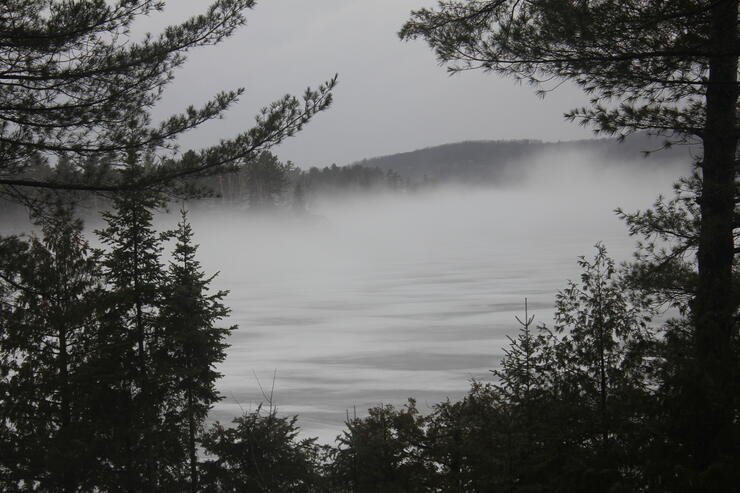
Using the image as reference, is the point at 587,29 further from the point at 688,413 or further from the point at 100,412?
the point at 100,412

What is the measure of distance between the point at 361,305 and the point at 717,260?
38.5 m

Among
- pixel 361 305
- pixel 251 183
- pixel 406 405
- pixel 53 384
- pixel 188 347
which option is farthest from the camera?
pixel 251 183

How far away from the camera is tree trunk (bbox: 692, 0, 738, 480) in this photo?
561 centimetres

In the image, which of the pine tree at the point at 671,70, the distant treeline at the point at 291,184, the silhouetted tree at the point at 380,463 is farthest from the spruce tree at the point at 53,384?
the distant treeline at the point at 291,184

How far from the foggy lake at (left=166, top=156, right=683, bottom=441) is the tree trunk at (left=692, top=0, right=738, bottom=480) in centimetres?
365

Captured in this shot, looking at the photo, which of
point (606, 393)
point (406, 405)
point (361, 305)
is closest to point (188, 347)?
point (406, 405)

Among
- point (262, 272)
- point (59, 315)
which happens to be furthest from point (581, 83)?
point (262, 272)

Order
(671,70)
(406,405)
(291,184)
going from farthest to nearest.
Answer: (291,184) < (406,405) < (671,70)

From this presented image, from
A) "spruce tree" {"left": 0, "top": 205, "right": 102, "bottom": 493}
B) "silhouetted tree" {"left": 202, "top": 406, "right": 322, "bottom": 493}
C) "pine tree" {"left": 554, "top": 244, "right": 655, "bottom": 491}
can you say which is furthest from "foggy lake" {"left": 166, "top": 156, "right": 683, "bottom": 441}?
"spruce tree" {"left": 0, "top": 205, "right": 102, "bottom": 493}

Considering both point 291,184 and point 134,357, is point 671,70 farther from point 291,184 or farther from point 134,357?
point 291,184

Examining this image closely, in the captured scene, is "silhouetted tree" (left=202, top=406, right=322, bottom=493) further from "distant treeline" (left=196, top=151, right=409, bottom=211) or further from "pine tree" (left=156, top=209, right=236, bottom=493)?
"distant treeline" (left=196, top=151, right=409, bottom=211)

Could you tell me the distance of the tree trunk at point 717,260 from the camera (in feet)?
18.4

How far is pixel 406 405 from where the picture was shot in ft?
33.2

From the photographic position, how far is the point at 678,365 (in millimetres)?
6352
